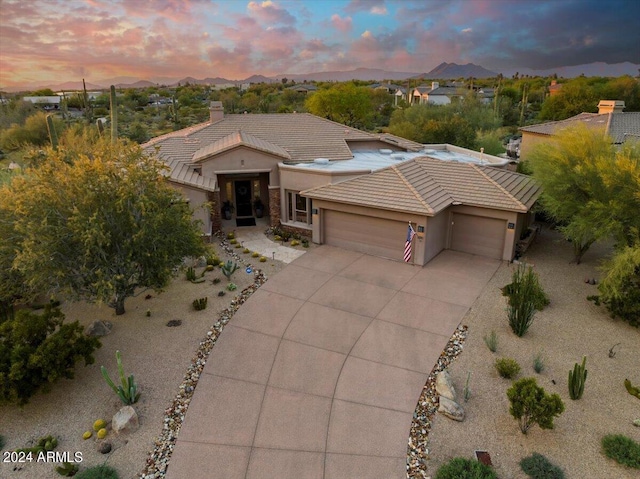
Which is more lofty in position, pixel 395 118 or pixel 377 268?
pixel 395 118

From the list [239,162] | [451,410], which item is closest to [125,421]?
[451,410]

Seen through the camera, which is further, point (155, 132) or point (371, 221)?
point (155, 132)

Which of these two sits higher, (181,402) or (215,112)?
(215,112)

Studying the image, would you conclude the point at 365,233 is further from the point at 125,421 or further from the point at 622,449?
the point at 125,421

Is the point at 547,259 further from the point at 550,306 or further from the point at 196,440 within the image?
the point at 196,440

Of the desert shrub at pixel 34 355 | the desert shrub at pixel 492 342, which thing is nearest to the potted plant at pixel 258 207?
the desert shrub at pixel 34 355

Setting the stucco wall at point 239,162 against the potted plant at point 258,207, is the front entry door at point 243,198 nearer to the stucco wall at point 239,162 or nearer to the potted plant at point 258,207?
the potted plant at point 258,207

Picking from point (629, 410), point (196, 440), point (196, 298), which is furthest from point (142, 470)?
point (629, 410)
